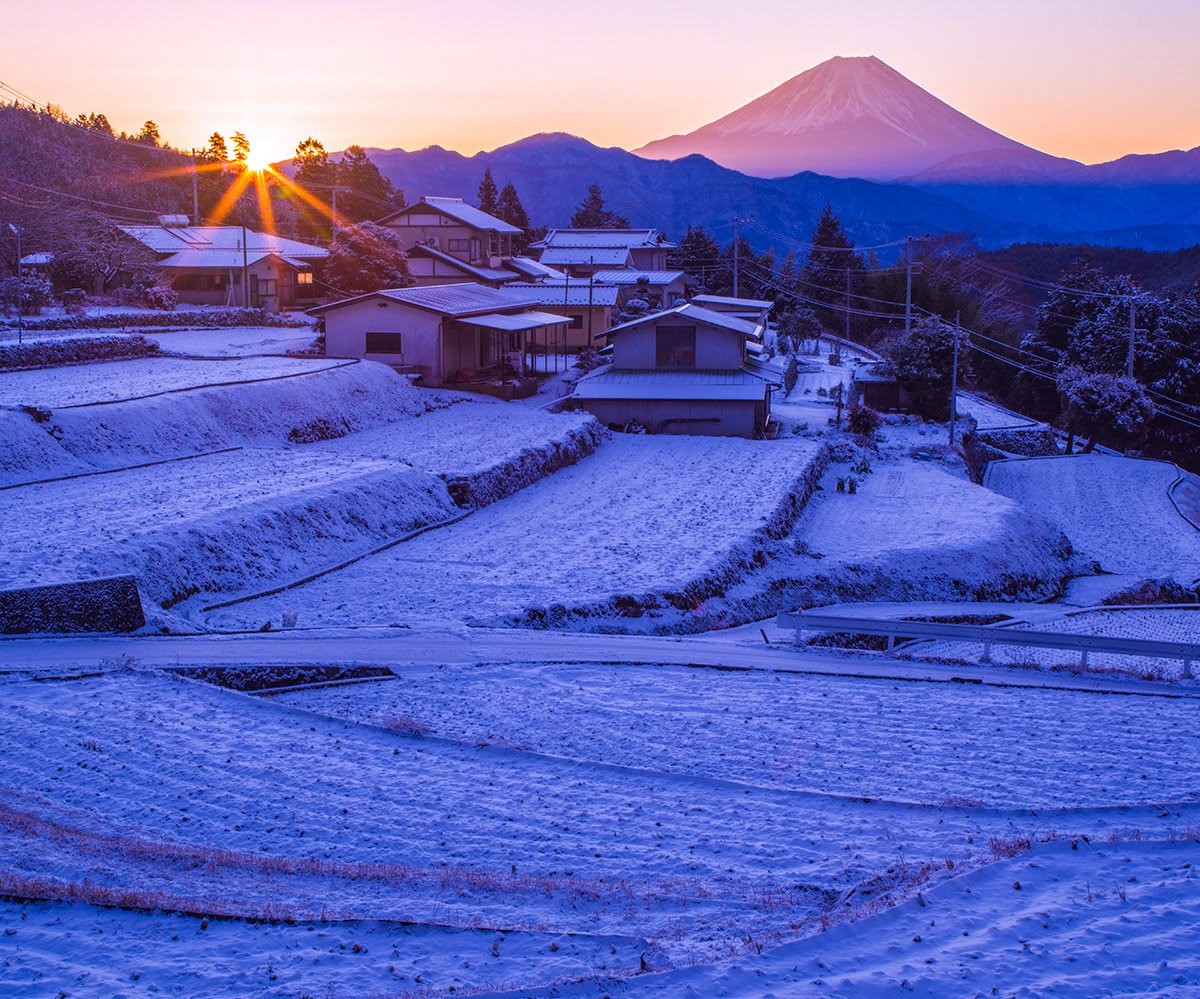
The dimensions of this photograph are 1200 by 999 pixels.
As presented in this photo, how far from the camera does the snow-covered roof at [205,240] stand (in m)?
56.4

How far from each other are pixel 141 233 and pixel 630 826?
2202 inches

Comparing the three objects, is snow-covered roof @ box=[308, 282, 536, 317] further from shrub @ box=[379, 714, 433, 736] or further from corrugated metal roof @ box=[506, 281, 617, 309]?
shrub @ box=[379, 714, 433, 736]

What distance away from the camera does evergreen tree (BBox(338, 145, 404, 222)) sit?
78.9 m

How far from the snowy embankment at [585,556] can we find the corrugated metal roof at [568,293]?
22908mm

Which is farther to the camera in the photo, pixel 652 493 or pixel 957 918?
pixel 652 493

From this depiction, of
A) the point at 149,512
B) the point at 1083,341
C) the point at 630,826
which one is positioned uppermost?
the point at 1083,341

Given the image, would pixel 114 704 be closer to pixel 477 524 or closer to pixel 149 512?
pixel 149 512

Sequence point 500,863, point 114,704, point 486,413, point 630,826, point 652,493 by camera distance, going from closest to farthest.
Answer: point 500,863 → point 630,826 → point 114,704 → point 652,493 → point 486,413

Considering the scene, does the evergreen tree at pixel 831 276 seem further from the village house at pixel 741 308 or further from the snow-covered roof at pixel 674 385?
the snow-covered roof at pixel 674 385

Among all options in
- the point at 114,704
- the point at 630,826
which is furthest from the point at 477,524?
the point at 630,826

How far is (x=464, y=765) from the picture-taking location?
1223cm

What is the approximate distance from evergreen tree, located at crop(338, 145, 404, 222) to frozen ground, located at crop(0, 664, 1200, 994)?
68.7 m

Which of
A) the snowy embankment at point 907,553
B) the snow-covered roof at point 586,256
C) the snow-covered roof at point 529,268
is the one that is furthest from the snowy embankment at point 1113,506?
the snow-covered roof at point 586,256

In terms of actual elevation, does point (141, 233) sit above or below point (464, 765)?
above
